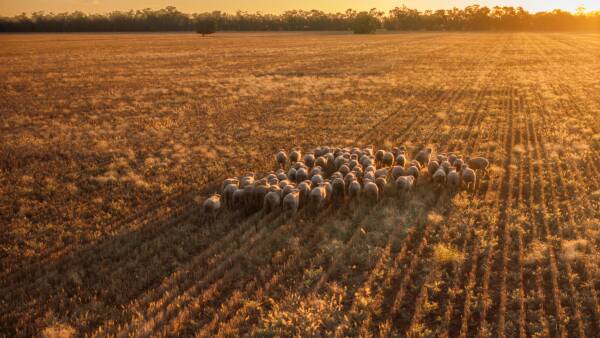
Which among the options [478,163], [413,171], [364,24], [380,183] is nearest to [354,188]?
[380,183]

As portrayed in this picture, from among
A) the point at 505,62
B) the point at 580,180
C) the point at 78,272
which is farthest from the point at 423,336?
the point at 505,62

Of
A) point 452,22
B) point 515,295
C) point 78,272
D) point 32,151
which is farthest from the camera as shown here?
point 452,22

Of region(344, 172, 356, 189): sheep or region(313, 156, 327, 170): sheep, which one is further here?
region(313, 156, 327, 170): sheep

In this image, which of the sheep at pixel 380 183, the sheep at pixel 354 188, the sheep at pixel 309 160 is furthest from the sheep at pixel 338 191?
the sheep at pixel 309 160

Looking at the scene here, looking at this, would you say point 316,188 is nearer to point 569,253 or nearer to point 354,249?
point 354,249

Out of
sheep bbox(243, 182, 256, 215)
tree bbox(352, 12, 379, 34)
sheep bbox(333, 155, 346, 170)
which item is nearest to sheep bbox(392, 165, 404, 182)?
sheep bbox(333, 155, 346, 170)

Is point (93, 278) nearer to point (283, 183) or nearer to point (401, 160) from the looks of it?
point (283, 183)

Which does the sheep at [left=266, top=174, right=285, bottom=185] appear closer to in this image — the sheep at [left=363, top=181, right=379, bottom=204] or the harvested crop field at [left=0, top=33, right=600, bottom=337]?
the harvested crop field at [left=0, top=33, right=600, bottom=337]
